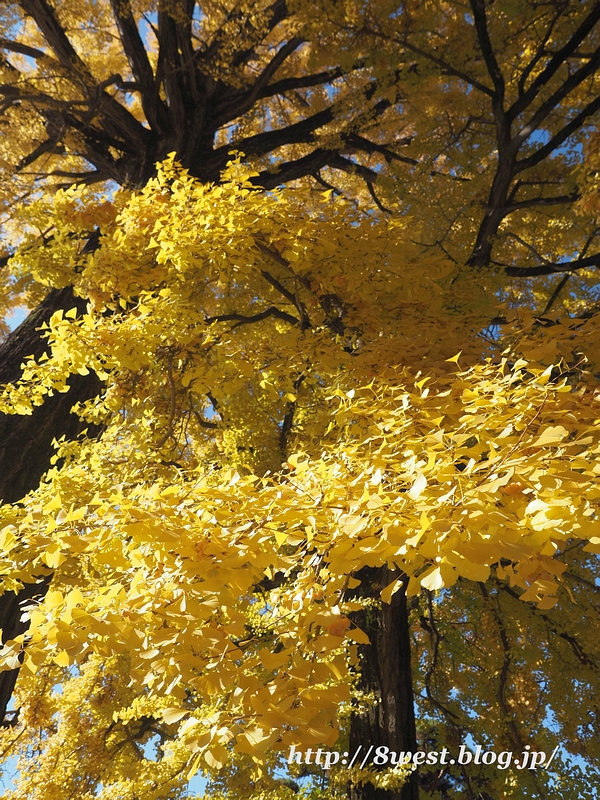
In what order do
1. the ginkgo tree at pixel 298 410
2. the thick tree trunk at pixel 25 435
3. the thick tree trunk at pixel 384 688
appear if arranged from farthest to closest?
the thick tree trunk at pixel 25 435 < the thick tree trunk at pixel 384 688 < the ginkgo tree at pixel 298 410

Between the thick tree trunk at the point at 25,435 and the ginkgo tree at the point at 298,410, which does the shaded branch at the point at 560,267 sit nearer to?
the ginkgo tree at the point at 298,410

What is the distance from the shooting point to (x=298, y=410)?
4582 mm

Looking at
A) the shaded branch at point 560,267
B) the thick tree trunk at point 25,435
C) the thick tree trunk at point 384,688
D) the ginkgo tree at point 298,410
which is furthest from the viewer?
the shaded branch at point 560,267

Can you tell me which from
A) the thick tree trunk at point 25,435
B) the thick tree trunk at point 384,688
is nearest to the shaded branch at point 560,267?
the thick tree trunk at point 384,688

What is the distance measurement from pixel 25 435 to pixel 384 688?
133 inches

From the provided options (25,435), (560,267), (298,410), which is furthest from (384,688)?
(560,267)

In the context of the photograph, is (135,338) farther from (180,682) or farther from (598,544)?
(598,544)

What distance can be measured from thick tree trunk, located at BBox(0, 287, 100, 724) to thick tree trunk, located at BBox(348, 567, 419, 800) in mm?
2467

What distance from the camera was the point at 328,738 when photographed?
1.14 meters

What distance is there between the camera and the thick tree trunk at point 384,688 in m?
3.32

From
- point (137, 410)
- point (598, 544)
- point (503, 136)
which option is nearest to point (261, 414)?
point (137, 410)

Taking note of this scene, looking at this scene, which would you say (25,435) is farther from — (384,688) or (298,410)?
(384,688)

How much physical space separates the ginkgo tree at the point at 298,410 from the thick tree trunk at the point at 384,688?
0.02 m

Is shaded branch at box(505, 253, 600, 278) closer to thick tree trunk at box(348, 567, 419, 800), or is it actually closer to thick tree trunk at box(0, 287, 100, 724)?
thick tree trunk at box(348, 567, 419, 800)
